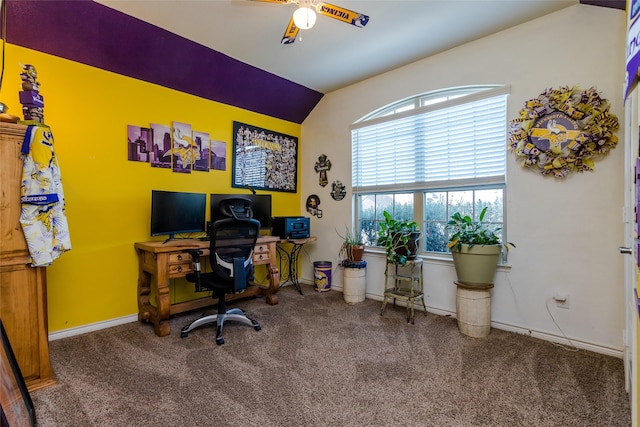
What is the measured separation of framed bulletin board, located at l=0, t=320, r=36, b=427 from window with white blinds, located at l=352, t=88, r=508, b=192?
11.1 ft

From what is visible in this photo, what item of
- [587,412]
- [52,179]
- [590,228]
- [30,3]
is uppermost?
[30,3]

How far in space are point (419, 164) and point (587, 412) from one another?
7.99ft

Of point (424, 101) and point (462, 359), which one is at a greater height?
point (424, 101)

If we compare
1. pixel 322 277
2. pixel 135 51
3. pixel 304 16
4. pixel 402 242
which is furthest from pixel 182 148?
pixel 402 242

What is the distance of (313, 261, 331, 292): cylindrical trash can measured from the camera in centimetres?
405

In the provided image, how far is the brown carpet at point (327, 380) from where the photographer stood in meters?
1.62

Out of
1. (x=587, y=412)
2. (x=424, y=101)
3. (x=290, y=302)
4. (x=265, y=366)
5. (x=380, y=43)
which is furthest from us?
(x=290, y=302)

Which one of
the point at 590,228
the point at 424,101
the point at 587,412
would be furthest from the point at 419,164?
the point at 587,412

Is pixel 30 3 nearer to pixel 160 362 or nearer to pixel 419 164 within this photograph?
pixel 160 362

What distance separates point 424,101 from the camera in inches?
133

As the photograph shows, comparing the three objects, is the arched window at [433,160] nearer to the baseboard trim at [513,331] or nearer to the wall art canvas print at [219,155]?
the baseboard trim at [513,331]

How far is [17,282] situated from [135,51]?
2139 mm

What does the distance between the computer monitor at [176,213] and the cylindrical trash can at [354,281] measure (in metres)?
1.74

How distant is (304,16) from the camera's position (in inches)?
76.5
